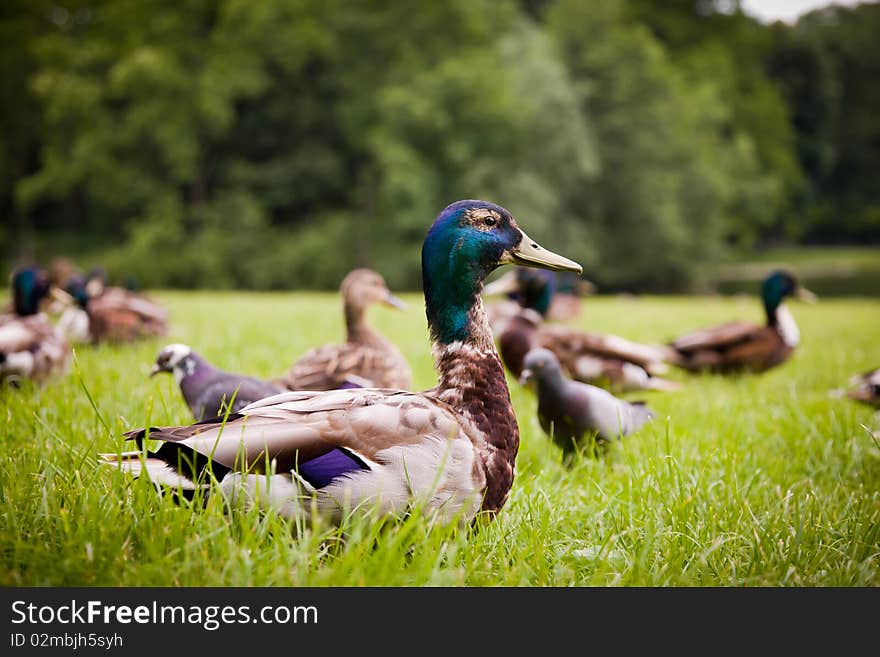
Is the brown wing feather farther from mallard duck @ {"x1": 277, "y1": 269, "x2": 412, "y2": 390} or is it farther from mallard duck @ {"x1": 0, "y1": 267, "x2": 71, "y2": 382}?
mallard duck @ {"x1": 0, "y1": 267, "x2": 71, "y2": 382}

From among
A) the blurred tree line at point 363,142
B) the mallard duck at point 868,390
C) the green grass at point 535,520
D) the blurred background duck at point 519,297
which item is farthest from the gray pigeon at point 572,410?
the blurred tree line at point 363,142

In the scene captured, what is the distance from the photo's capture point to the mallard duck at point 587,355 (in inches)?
180

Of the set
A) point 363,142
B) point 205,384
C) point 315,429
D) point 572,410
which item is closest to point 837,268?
point 363,142

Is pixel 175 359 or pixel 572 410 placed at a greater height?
pixel 175 359

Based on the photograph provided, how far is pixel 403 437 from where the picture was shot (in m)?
1.79

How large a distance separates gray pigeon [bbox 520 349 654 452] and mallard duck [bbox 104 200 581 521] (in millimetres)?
1125

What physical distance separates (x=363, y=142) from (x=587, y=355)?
66.2 feet

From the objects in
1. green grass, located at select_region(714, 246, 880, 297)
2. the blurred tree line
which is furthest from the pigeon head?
the blurred tree line

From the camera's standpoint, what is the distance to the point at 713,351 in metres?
5.55

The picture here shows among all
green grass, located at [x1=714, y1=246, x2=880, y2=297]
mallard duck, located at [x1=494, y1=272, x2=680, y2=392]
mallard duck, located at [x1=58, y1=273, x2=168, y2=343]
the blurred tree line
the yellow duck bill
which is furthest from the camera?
the blurred tree line

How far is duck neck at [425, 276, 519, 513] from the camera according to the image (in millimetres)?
1948

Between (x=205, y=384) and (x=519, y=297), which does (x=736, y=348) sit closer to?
(x=519, y=297)

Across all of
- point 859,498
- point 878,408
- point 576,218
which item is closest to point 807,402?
point 878,408
